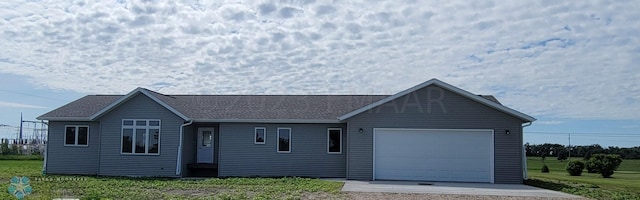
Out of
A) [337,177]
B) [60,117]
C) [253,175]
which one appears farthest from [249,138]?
[60,117]

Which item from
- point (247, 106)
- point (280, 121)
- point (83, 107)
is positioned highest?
point (247, 106)

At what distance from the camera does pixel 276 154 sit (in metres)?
22.4

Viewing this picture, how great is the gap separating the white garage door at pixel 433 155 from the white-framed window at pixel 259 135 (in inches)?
171

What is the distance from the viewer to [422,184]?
1944cm

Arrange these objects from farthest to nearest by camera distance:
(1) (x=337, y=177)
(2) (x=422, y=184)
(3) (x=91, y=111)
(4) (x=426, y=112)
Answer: (3) (x=91, y=111) → (1) (x=337, y=177) → (4) (x=426, y=112) → (2) (x=422, y=184)

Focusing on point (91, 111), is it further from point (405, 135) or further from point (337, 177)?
point (405, 135)

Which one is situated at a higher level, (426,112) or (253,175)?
(426,112)

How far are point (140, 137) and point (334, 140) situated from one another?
23.9 ft

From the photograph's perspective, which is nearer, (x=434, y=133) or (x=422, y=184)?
(x=422, y=184)

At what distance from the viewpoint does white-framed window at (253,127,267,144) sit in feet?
73.8

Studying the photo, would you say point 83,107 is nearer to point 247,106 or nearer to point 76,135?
point 76,135

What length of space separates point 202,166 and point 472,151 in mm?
10162

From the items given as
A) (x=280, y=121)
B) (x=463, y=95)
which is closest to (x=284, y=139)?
(x=280, y=121)

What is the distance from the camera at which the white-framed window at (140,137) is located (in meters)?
22.2
